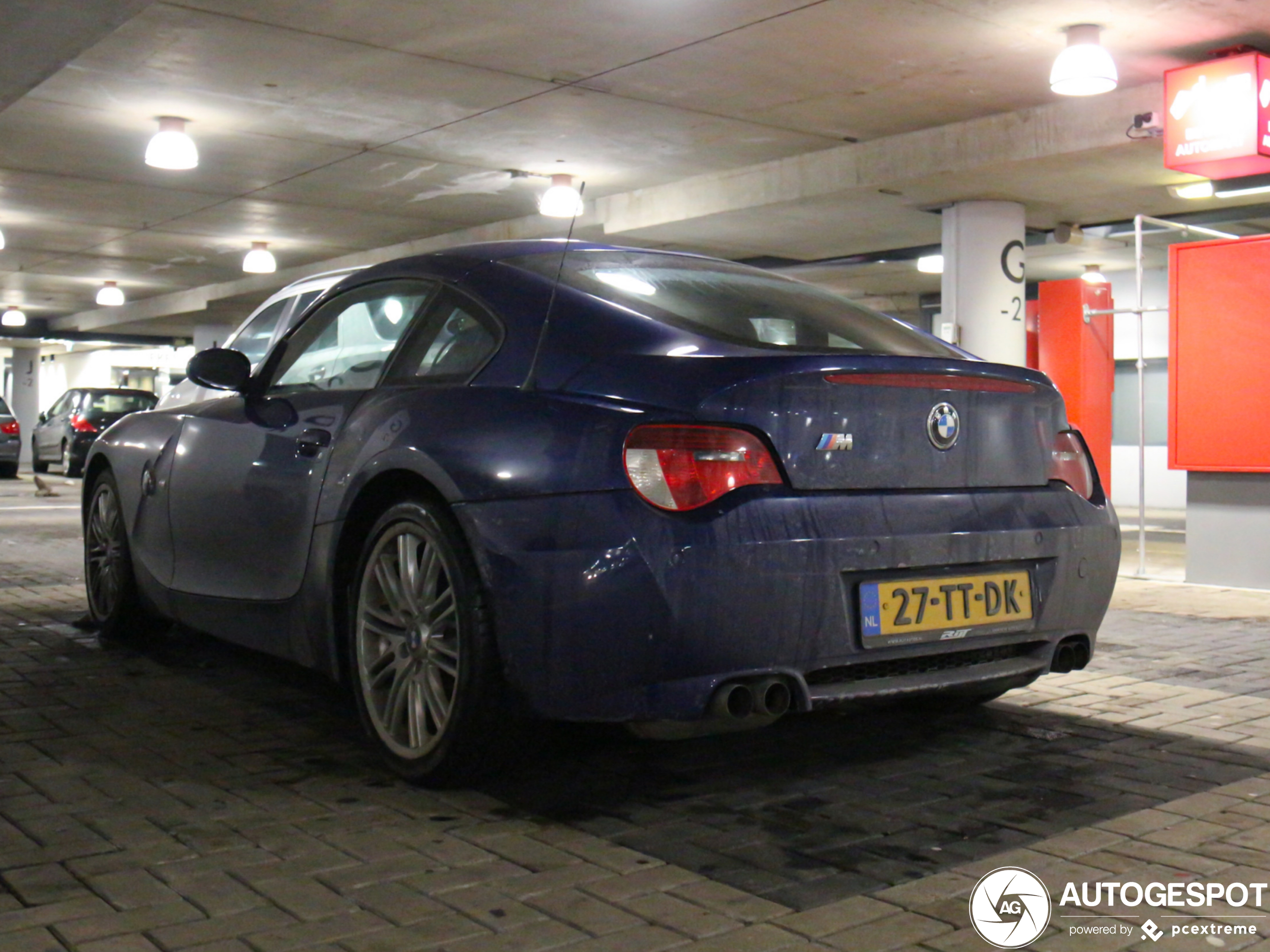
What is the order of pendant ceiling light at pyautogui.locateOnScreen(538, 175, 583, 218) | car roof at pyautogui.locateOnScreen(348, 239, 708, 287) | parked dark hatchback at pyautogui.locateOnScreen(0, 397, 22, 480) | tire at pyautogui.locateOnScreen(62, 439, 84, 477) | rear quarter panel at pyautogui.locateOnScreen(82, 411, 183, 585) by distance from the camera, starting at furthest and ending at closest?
tire at pyautogui.locateOnScreen(62, 439, 84, 477)
parked dark hatchback at pyautogui.locateOnScreen(0, 397, 22, 480)
pendant ceiling light at pyautogui.locateOnScreen(538, 175, 583, 218)
rear quarter panel at pyautogui.locateOnScreen(82, 411, 183, 585)
car roof at pyautogui.locateOnScreen(348, 239, 708, 287)

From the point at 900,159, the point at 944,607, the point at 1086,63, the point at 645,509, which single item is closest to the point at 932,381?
the point at 944,607

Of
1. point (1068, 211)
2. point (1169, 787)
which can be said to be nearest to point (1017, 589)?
point (1169, 787)

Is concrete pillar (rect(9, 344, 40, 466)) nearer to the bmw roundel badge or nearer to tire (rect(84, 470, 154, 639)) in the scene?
tire (rect(84, 470, 154, 639))

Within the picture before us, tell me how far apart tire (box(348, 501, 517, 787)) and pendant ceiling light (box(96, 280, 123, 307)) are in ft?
72.8

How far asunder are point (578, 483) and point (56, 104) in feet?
31.7

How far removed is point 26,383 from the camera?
38938 millimetres

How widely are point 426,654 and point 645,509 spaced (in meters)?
0.78

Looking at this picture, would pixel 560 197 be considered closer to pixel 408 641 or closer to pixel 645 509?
pixel 408 641

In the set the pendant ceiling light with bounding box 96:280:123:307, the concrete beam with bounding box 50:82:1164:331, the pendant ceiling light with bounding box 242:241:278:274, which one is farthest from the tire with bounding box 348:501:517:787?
the pendant ceiling light with bounding box 96:280:123:307

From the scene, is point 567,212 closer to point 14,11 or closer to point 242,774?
point 14,11

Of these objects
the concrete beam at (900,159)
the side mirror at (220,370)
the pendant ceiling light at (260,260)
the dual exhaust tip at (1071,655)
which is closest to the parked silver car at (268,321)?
the side mirror at (220,370)

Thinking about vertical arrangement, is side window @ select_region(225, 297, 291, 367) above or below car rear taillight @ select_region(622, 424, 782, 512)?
above

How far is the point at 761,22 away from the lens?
829cm

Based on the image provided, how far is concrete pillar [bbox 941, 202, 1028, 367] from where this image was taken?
12.3 meters
